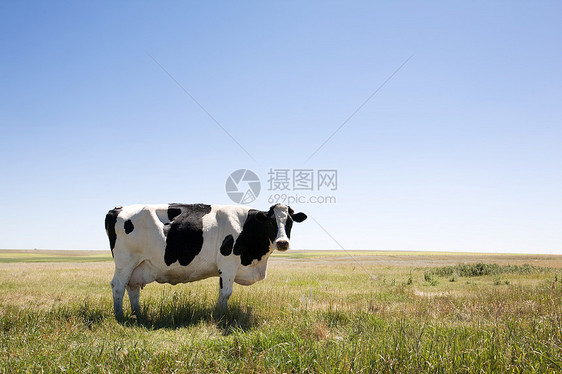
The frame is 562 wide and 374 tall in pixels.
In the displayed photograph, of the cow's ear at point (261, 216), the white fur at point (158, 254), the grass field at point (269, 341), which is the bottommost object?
the grass field at point (269, 341)

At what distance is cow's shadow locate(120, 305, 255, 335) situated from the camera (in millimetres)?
8062

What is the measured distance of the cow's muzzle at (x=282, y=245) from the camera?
8820mm

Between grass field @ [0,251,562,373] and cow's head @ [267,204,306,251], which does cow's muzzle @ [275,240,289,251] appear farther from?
grass field @ [0,251,562,373]

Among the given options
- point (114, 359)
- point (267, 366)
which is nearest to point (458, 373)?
point (267, 366)

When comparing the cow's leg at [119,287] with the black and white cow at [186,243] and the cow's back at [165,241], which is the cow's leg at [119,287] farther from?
the cow's back at [165,241]

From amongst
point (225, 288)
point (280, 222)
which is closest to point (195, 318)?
point (225, 288)

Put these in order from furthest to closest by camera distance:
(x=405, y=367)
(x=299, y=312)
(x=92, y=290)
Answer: (x=92, y=290) → (x=299, y=312) → (x=405, y=367)

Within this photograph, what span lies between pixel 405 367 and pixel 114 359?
367cm

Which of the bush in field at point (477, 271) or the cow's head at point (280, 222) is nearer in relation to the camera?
the cow's head at point (280, 222)

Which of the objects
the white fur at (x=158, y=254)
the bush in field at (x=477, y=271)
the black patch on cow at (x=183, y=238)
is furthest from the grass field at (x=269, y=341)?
the bush in field at (x=477, y=271)

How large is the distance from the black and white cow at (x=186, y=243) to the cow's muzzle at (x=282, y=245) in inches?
5.2

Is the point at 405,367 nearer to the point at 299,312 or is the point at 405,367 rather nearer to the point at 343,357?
the point at 343,357

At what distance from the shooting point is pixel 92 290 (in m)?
15.2

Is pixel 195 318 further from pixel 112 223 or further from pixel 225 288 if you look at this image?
pixel 112 223
